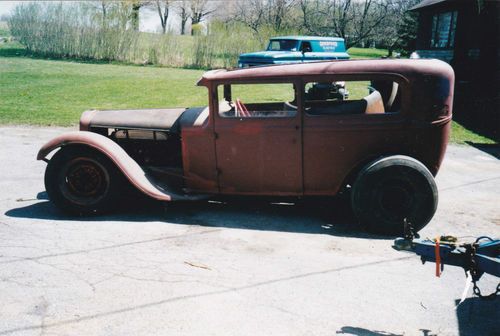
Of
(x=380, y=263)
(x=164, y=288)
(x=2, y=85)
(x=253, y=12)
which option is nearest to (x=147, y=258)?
(x=164, y=288)

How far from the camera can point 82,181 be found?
212 inches

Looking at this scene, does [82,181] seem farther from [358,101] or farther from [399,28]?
[399,28]

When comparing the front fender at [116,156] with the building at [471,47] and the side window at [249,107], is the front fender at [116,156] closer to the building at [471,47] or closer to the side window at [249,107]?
the side window at [249,107]

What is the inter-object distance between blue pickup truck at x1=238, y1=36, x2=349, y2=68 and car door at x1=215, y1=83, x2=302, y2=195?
1338 cm

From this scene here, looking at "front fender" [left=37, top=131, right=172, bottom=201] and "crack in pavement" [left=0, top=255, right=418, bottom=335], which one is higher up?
"front fender" [left=37, top=131, right=172, bottom=201]

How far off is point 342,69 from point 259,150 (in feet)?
4.24

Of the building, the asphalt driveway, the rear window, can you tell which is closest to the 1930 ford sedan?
the asphalt driveway

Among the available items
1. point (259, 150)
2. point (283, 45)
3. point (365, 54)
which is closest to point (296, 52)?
point (283, 45)

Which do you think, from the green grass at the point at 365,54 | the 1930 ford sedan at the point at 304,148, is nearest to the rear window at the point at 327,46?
the green grass at the point at 365,54

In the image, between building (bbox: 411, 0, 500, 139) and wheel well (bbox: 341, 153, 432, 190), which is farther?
building (bbox: 411, 0, 500, 139)

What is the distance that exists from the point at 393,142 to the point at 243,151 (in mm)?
1680

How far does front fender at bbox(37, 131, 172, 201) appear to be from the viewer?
521cm

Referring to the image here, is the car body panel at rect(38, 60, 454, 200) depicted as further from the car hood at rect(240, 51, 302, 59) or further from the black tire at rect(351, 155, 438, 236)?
the car hood at rect(240, 51, 302, 59)

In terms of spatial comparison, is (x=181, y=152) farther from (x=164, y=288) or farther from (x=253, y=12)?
(x=253, y=12)
